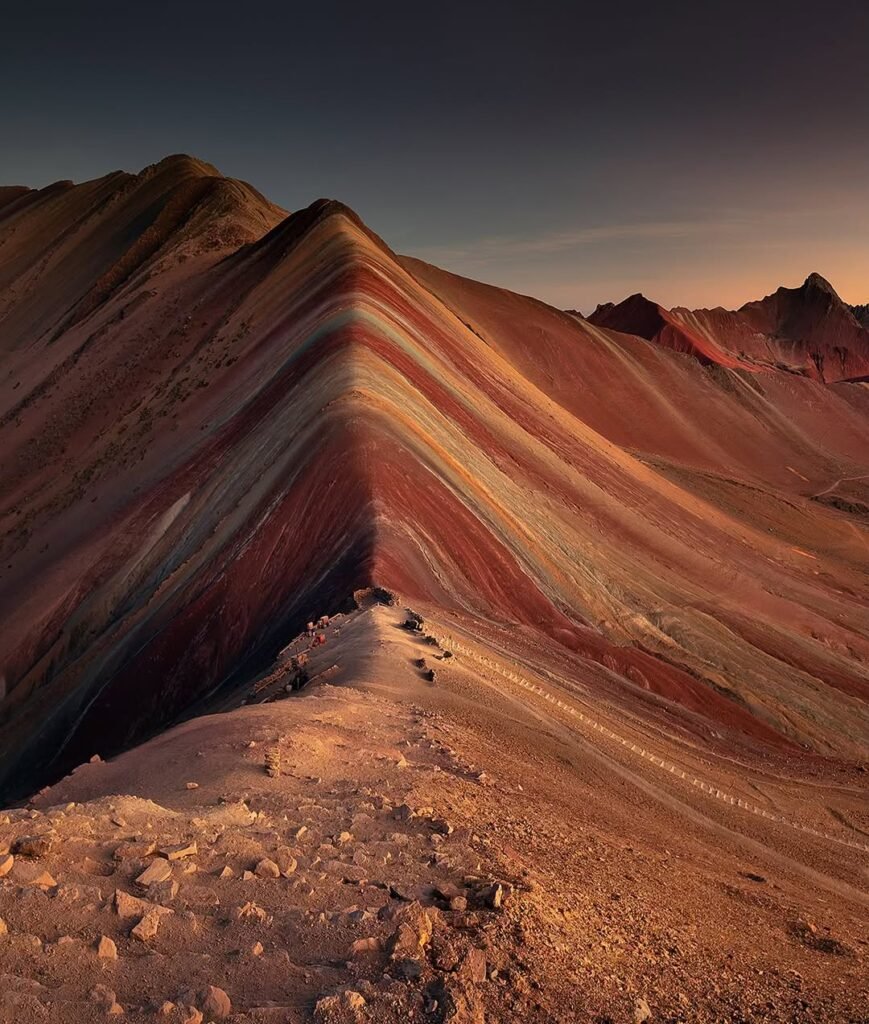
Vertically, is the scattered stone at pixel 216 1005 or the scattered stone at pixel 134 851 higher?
the scattered stone at pixel 216 1005

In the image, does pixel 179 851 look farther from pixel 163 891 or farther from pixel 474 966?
pixel 474 966

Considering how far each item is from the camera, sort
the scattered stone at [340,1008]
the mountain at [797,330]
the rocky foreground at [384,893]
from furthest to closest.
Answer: the mountain at [797,330], the rocky foreground at [384,893], the scattered stone at [340,1008]

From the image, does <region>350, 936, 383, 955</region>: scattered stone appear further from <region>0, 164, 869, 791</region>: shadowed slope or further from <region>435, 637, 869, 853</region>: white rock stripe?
<region>0, 164, 869, 791</region>: shadowed slope

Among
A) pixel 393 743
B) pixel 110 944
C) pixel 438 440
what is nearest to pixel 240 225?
pixel 438 440

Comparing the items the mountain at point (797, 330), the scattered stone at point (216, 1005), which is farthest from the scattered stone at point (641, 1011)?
the mountain at point (797, 330)

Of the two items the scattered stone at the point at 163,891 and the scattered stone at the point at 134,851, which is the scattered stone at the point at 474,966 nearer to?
the scattered stone at the point at 163,891
